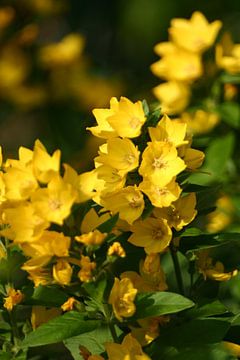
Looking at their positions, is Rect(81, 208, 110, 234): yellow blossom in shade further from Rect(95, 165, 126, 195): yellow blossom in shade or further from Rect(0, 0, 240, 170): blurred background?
Rect(0, 0, 240, 170): blurred background

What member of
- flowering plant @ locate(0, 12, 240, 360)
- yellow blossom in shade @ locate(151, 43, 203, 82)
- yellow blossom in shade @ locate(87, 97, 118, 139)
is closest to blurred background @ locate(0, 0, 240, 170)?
yellow blossom in shade @ locate(151, 43, 203, 82)

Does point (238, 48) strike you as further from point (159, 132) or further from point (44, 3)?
point (44, 3)

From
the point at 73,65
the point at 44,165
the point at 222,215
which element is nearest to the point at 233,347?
the point at 44,165

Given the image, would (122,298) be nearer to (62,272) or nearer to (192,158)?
(62,272)

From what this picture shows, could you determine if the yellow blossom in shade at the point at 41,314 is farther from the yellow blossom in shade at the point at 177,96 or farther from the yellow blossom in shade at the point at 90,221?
the yellow blossom in shade at the point at 177,96

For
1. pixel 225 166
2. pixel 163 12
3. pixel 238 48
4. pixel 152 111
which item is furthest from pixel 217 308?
pixel 163 12

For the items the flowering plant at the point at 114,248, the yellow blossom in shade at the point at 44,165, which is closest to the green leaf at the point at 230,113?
the flowering plant at the point at 114,248
